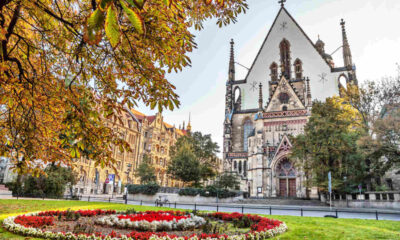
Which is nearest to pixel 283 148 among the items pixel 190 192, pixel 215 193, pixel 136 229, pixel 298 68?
pixel 215 193

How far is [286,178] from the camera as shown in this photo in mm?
35062

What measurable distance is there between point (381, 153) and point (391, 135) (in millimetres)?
1838

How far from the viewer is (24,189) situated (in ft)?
80.8

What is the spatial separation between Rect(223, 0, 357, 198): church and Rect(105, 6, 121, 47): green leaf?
33.0 m

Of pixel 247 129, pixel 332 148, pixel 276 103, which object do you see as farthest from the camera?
pixel 247 129

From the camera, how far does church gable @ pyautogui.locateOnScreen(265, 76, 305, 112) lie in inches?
1549

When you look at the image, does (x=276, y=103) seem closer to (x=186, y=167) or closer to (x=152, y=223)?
(x=186, y=167)

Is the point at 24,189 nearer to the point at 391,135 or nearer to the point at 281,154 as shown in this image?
the point at 281,154

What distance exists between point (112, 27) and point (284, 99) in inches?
1609

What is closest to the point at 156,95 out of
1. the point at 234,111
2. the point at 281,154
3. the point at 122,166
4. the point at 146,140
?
the point at 281,154

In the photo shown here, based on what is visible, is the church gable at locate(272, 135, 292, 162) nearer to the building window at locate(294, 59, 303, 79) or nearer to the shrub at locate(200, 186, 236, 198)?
the shrub at locate(200, 186, 236, 198)

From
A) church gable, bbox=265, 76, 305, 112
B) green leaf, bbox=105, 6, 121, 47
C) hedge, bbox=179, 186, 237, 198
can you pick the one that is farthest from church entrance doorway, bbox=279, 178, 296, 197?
green leaf, bbox=105, 6, 121, 47

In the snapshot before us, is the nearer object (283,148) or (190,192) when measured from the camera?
(190,192)

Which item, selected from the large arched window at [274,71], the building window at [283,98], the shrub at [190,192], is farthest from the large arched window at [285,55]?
the shrub at [190,192]
